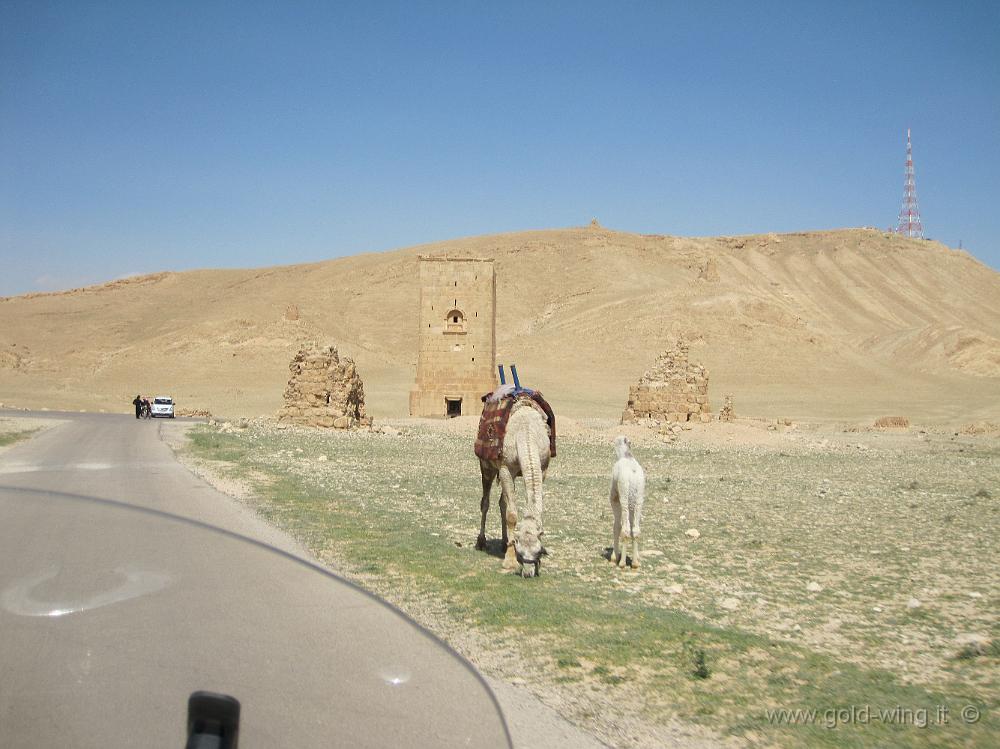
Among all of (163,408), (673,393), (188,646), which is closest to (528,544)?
(188,646)

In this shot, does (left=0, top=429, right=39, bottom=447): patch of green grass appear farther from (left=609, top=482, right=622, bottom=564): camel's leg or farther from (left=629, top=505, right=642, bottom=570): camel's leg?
(left=629, top=505, right=642, bottom=570): camel's leg

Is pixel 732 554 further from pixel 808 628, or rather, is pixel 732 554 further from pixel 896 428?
pixel 896 428

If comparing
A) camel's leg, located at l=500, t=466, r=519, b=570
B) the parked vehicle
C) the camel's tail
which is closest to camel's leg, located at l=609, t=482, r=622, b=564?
the camel's tail

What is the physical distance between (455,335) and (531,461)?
27506mm

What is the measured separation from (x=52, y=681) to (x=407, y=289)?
100251 millimetres

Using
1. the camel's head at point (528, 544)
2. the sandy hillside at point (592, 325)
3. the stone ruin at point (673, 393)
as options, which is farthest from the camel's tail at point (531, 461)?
the sandy hillside at point (592, 325)

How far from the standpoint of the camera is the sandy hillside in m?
58.9

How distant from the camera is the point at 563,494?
15352mm

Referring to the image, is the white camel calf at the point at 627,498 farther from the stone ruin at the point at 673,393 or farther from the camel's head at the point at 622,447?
the stone ruin at the point at 673,393

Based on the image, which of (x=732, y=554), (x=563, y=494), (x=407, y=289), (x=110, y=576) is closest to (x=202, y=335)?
(x=407, y=289)

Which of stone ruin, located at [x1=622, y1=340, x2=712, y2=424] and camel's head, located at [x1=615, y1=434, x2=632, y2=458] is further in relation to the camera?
stone ruin, located at [x1=622, y1=340, x2=712, y2=424]

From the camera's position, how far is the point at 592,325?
77188mm

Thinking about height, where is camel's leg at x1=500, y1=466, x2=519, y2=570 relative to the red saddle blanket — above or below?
below

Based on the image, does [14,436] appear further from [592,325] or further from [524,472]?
[592,325]
